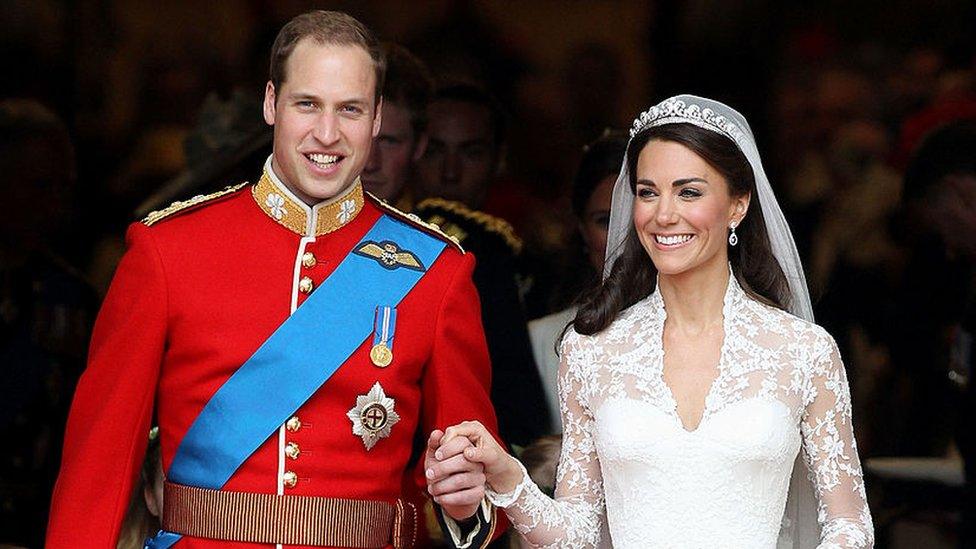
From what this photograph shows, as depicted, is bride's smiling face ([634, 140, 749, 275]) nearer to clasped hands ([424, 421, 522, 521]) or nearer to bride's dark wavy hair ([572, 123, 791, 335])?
→ bride's dark wavy hair ([572, 123, 791, 335])

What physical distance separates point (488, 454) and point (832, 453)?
0.67m

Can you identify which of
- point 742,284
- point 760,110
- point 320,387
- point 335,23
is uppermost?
point 760,110

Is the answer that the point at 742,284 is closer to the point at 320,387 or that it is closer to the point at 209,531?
the point at 320,387

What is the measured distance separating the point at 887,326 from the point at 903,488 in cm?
58

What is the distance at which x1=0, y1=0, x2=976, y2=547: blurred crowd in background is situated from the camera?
253 inches

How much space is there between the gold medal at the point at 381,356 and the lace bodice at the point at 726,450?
1.15ft

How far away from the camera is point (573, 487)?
12.7 feet

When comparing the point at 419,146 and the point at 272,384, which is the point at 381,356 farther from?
the point at 419,146

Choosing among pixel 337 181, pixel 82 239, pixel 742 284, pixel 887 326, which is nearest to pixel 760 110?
pixel 887 326

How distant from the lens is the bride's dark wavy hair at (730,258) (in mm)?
3824

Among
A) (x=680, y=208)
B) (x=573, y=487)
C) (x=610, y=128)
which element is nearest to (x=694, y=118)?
(x=680, y=208)

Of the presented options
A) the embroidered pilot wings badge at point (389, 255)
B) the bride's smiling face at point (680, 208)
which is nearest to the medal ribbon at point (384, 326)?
the embroidered pilot wings badge at point (389, 255)

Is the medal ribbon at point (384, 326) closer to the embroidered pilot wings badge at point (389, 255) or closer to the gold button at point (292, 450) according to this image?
the embroidered pilot wings badge at point (389, 255)

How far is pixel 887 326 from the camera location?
266 inches
